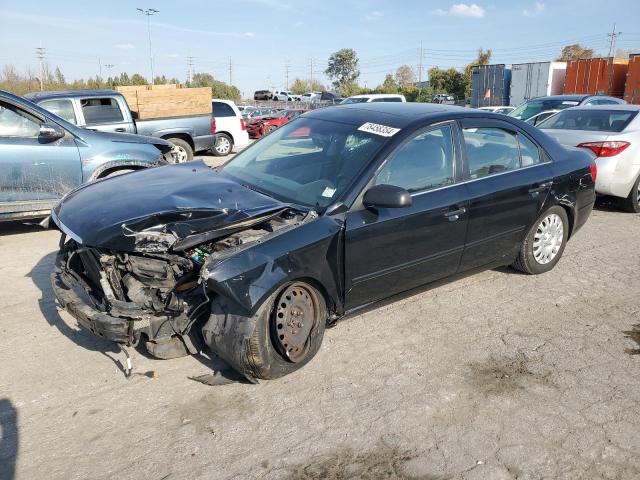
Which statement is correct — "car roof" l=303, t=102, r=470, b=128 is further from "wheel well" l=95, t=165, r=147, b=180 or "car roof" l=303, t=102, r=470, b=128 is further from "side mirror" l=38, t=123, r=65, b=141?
"side mirror" l=38, t=123, r=65, b=141

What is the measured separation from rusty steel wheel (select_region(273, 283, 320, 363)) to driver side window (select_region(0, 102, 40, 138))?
15.6ft

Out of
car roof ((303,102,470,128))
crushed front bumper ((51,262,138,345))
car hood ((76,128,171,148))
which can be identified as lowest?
crushed front bumper ((51,262,138,345))

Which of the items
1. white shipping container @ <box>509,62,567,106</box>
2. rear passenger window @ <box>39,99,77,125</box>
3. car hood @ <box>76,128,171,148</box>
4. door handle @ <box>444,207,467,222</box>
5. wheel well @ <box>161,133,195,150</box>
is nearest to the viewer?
door handle @ <box>444,207,467,222</box>

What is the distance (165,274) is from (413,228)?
180 cm

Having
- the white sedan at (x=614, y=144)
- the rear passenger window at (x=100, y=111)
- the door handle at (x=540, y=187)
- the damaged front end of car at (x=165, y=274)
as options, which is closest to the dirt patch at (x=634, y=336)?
the door handle at (x=540, y=187)

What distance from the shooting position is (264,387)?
3.42m

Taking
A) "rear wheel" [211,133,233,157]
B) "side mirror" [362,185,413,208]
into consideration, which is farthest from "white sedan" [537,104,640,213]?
"rear wheel" [211,133,233,157]

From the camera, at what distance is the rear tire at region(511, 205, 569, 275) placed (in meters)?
5.13

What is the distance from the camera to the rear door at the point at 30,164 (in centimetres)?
618

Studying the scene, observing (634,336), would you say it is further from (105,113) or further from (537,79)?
(537,79)

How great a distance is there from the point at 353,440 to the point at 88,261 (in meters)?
2.11

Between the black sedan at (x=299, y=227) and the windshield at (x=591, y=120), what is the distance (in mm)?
3805

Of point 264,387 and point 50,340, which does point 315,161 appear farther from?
point 50,340

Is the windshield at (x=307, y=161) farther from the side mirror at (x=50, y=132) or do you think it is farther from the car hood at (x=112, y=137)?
the side mirror at (x=50, y=132)
